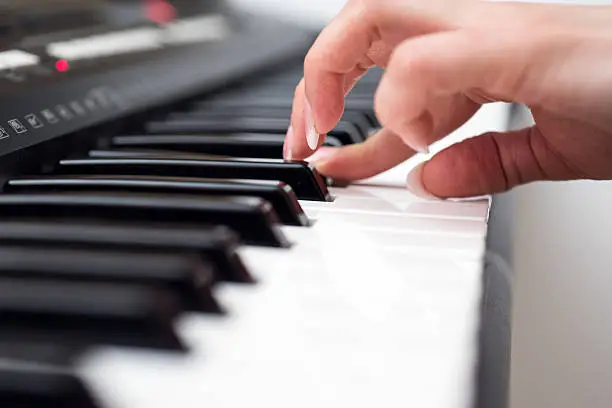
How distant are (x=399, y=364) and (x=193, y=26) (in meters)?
0.97

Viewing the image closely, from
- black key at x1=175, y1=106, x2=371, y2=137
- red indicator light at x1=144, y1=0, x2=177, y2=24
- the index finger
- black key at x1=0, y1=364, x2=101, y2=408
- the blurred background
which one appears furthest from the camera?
the blurred background

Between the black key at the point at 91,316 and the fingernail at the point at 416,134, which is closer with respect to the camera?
the black key at the point at 91,316

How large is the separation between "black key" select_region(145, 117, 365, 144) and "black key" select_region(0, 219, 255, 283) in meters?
0.37

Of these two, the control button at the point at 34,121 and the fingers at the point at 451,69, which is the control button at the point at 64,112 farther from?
the fingers at the point at 451,69

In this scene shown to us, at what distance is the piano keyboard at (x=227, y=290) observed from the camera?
1.05 ft

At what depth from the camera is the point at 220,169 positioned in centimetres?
65

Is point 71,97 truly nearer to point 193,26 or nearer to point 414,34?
point 414,34

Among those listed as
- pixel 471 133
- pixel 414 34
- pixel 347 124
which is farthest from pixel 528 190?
pixel 414 34

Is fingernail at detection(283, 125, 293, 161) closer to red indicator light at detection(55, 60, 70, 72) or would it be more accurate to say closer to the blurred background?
red indicator light at detection(55, 60, 70, 72)

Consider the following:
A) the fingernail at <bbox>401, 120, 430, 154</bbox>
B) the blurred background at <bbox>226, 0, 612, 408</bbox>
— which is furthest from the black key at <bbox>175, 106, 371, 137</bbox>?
the blurred background at <bbox>226, 0, 612, 408</bbox>

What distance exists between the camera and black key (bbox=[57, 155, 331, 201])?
648mm

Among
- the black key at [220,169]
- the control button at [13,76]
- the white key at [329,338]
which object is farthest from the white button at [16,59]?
the white key at [329,338]

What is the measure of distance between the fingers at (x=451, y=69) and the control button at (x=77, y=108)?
34cm

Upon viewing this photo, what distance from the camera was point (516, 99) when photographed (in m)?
0.51
